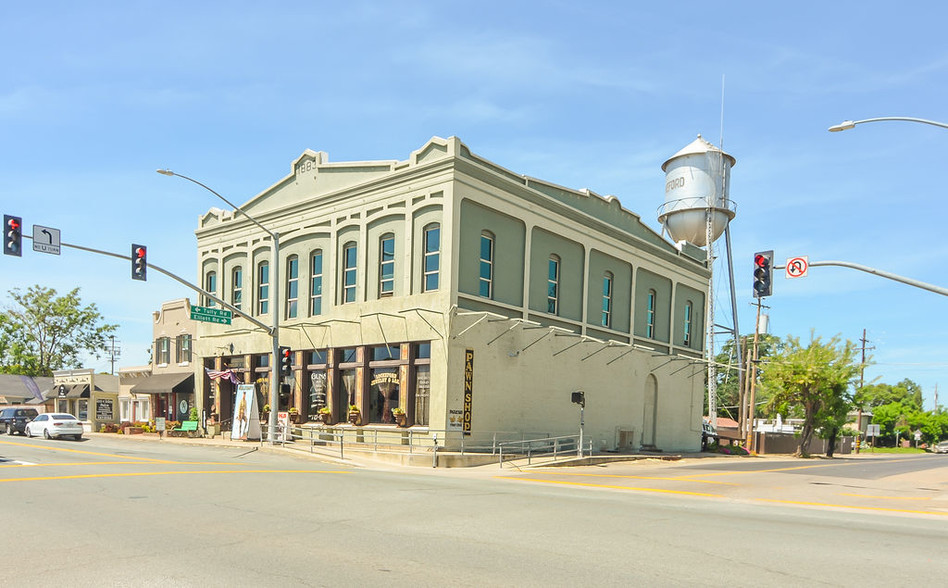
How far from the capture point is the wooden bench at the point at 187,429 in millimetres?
36688

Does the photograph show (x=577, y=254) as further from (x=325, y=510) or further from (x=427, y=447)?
(x=325, y=510)

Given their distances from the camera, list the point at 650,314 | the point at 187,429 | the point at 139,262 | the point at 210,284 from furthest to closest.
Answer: the point at 650,314 < the point at 210,284 < the point at 187,429 < the point at 139,262

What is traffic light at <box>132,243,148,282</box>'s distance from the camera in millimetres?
24172

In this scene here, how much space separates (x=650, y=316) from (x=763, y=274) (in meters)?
22.4

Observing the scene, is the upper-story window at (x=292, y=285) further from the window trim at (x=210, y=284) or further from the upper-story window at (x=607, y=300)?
the upper-story window at (x=607, y=300)

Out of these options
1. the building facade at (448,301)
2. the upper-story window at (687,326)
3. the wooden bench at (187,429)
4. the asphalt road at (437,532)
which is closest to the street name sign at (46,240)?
the asphalt road at (437,532)

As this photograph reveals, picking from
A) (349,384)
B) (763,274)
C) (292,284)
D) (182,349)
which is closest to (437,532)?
(763,274)

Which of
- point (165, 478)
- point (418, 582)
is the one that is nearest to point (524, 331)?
point (165, 478)

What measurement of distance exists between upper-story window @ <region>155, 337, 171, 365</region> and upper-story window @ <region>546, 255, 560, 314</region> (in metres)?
25.1

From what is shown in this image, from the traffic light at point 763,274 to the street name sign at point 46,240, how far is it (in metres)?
20.1

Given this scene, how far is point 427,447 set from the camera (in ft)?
87.7

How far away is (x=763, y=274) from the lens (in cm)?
1900

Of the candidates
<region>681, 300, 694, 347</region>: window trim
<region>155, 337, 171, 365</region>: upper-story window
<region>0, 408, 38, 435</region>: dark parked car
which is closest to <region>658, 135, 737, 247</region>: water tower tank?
<region>681, 300, 694, 347</region>: window trim

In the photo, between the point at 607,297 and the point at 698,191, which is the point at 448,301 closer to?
the point at 607,297
